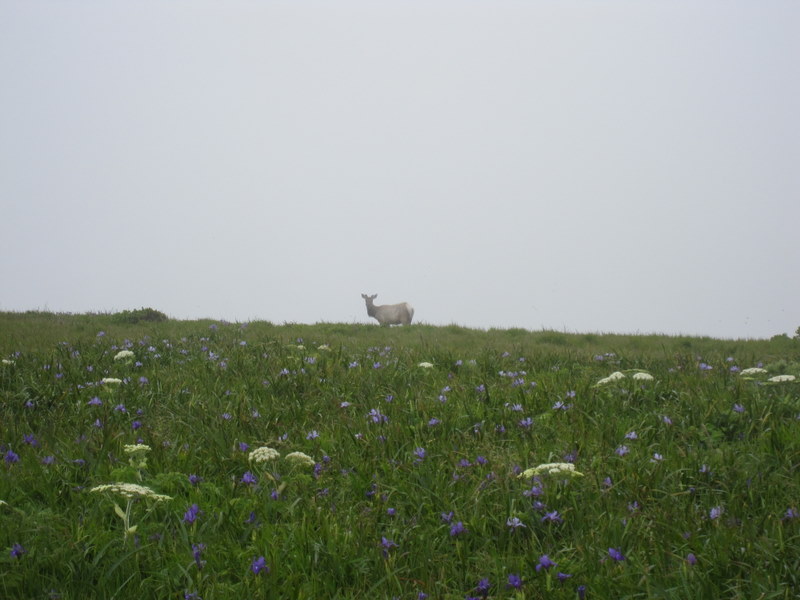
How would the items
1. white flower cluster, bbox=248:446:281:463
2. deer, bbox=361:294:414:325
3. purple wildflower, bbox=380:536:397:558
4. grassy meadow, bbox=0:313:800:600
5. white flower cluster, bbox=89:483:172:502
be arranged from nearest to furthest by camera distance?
grassy meadow, bbox=0:313:800:600
purple wildflower, bbox=380:536:397:558
white flower cluster, bbox=89:483:172:502
white flower cluster, bbox=248:446:281:463
deer, bbox=361:294:414:325

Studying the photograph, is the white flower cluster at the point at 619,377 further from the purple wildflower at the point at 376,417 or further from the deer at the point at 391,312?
the deer at the point at 391,312

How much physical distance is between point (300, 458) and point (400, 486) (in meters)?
0.78

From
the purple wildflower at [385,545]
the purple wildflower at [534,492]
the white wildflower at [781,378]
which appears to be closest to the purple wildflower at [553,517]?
the purple wildflower at [534,492]

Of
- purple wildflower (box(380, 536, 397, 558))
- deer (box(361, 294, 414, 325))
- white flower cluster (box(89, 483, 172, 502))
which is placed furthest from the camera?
deer (box(361, 294, 414, 325))

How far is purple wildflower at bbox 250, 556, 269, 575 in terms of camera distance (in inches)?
135

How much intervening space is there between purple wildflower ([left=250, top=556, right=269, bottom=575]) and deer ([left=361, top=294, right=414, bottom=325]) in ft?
86.1

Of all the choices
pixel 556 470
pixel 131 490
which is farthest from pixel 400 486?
pixel 131 490

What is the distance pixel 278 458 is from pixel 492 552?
1932 millimetres

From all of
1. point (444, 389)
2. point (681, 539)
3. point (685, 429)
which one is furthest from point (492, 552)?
point (444, 389)

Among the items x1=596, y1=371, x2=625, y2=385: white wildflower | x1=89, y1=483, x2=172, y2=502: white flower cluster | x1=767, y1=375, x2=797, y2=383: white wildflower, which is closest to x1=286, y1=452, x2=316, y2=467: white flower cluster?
x1=89, y1=483, x2=172, y2=502: white flower cluster

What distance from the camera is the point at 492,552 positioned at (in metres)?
3.78

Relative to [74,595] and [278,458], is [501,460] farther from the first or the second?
[74,595]

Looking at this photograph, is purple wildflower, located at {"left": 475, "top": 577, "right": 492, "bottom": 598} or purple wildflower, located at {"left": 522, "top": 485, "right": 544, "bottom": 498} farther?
purple wildflower, located at {"left": 522, "top": 485, "right": 544, "bottom": 498}

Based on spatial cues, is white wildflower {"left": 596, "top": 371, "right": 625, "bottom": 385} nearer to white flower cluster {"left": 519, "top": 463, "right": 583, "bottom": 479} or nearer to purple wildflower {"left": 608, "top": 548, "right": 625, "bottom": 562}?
white flower cluster {"left": 519, "top": 463, "right": 583, "bottom": 479}
